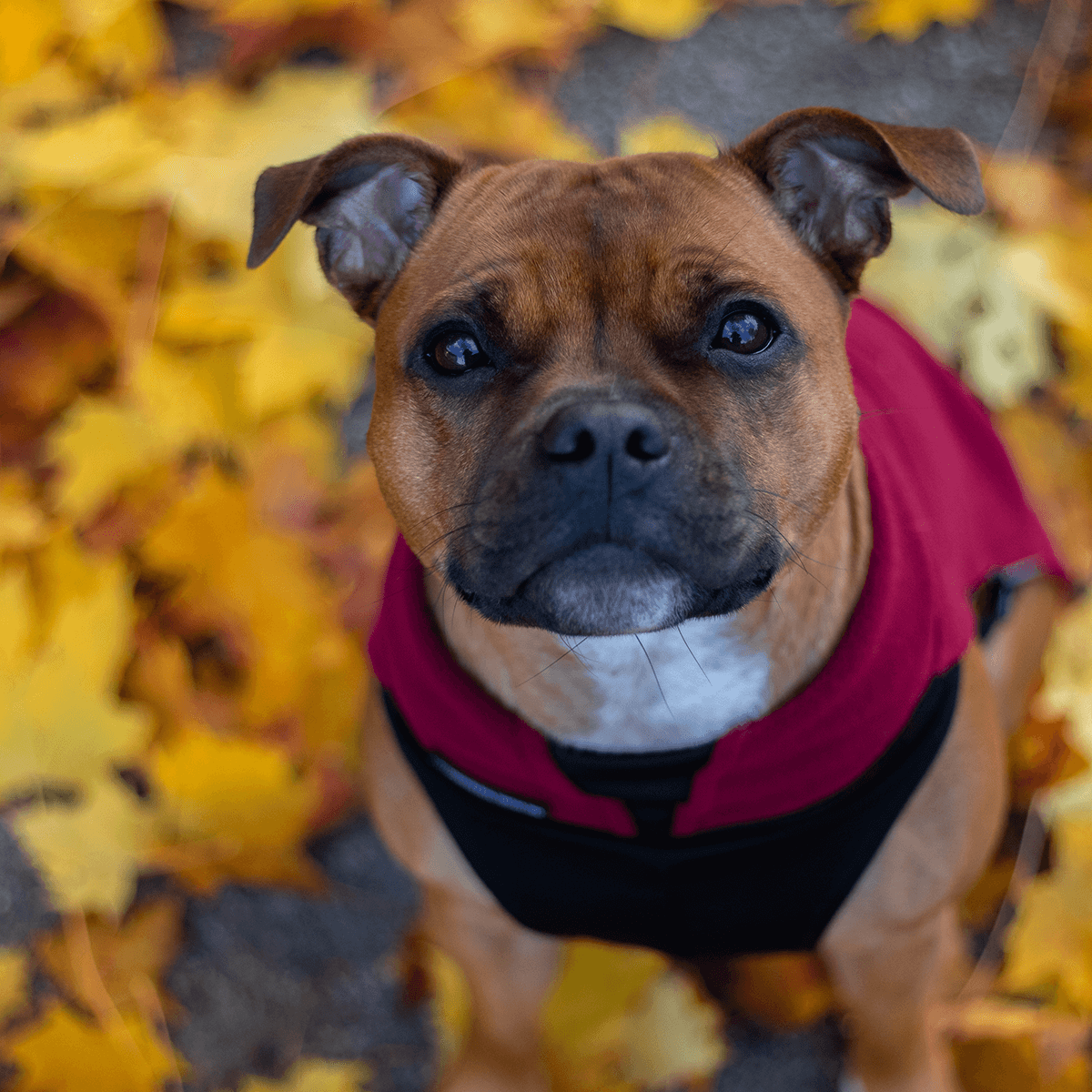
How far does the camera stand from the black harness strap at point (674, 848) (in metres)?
1.98

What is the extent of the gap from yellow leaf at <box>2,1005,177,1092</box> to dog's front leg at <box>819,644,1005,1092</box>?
1698 mm

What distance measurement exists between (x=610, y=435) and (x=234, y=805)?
175 centimetres

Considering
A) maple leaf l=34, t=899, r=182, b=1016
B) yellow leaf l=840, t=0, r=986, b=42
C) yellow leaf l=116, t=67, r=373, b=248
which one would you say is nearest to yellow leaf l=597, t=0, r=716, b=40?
yellow leaf l=840, t=0, r=986, b=42

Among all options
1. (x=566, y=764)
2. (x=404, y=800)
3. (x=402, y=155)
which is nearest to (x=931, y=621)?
(x=566, y=764)

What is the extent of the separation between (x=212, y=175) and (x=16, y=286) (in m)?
0.81

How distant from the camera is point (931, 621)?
1938mm

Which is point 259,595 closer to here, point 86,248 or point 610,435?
point 86,248

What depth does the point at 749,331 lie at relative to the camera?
180cm

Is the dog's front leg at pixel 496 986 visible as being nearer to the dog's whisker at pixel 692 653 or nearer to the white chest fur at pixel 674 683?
the white chest fur at pixel 674 683

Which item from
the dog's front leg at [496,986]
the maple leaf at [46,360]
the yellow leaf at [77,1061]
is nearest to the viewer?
the dog's front leg at [496,986]

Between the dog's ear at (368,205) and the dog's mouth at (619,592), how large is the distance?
77 centimetres

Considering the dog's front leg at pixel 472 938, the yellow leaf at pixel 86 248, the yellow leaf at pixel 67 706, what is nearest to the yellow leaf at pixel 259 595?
the yellow leaf at pixel 67 706

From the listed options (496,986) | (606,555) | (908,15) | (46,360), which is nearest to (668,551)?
(606,555)

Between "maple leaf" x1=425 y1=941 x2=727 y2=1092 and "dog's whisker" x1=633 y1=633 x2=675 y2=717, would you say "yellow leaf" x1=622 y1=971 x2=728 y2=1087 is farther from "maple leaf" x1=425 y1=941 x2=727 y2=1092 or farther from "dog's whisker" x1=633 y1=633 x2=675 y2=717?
"dog's whisker" x1=633 y1=633 x2=675 y2=717
